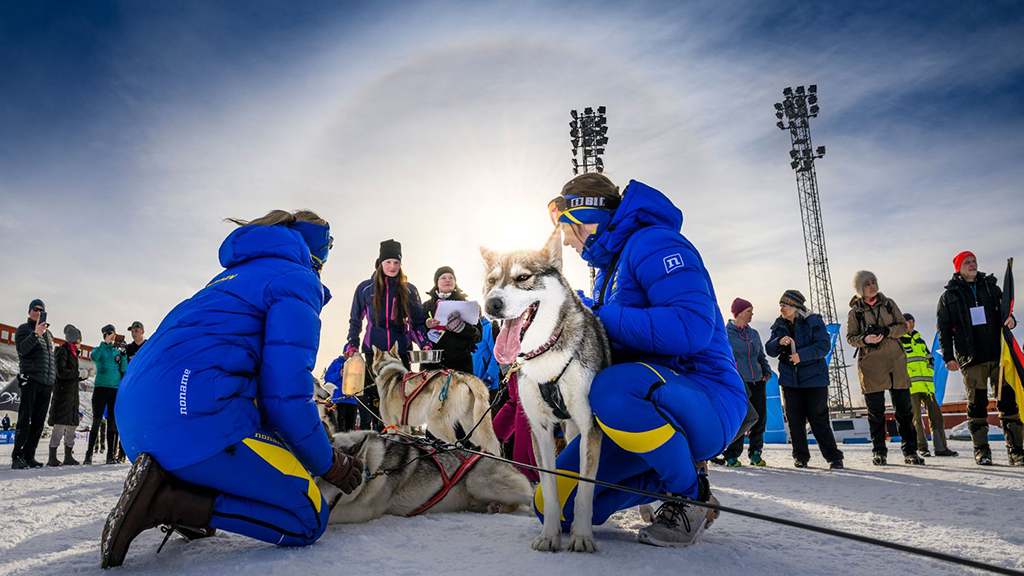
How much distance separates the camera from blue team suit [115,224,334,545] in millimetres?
2059

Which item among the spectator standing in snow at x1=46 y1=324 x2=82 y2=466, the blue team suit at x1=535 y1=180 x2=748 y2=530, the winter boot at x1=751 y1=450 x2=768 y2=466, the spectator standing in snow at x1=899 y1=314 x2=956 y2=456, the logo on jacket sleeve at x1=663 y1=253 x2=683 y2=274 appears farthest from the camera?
the spectator standing in snow at x1=46 y1=324 x2=82 y2=466

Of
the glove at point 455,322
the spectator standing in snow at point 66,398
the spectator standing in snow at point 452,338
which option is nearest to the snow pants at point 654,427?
the glove at point 455,322

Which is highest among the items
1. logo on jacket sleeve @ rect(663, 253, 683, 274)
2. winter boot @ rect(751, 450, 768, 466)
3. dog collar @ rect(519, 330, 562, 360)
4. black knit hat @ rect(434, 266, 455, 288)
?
black knit hat @ rect(434, 266, 455, 288)

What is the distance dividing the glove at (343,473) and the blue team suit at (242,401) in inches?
2.1

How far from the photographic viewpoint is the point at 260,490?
7.06 feet

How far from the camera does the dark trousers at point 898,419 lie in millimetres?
6324

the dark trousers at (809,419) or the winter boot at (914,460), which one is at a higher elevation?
the dark trousers at (809,419)

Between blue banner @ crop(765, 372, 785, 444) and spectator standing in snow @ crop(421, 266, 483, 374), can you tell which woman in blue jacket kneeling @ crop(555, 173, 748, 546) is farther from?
blue banner @ crop(765, 372, 785, 444)

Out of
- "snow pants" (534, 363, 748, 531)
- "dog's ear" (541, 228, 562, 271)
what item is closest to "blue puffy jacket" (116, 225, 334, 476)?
"dog's ear" (541, 228, 562, 271)

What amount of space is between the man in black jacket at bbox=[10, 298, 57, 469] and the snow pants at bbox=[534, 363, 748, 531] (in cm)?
771

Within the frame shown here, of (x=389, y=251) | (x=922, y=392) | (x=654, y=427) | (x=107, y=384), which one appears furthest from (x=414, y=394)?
(x=922, y=392)

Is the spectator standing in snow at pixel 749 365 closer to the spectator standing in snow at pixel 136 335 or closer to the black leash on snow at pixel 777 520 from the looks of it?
the black leash on snow at pixel 777 520

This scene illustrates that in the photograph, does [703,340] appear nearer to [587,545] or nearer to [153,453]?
[587,545]

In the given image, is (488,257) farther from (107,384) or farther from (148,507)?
(107,384)
